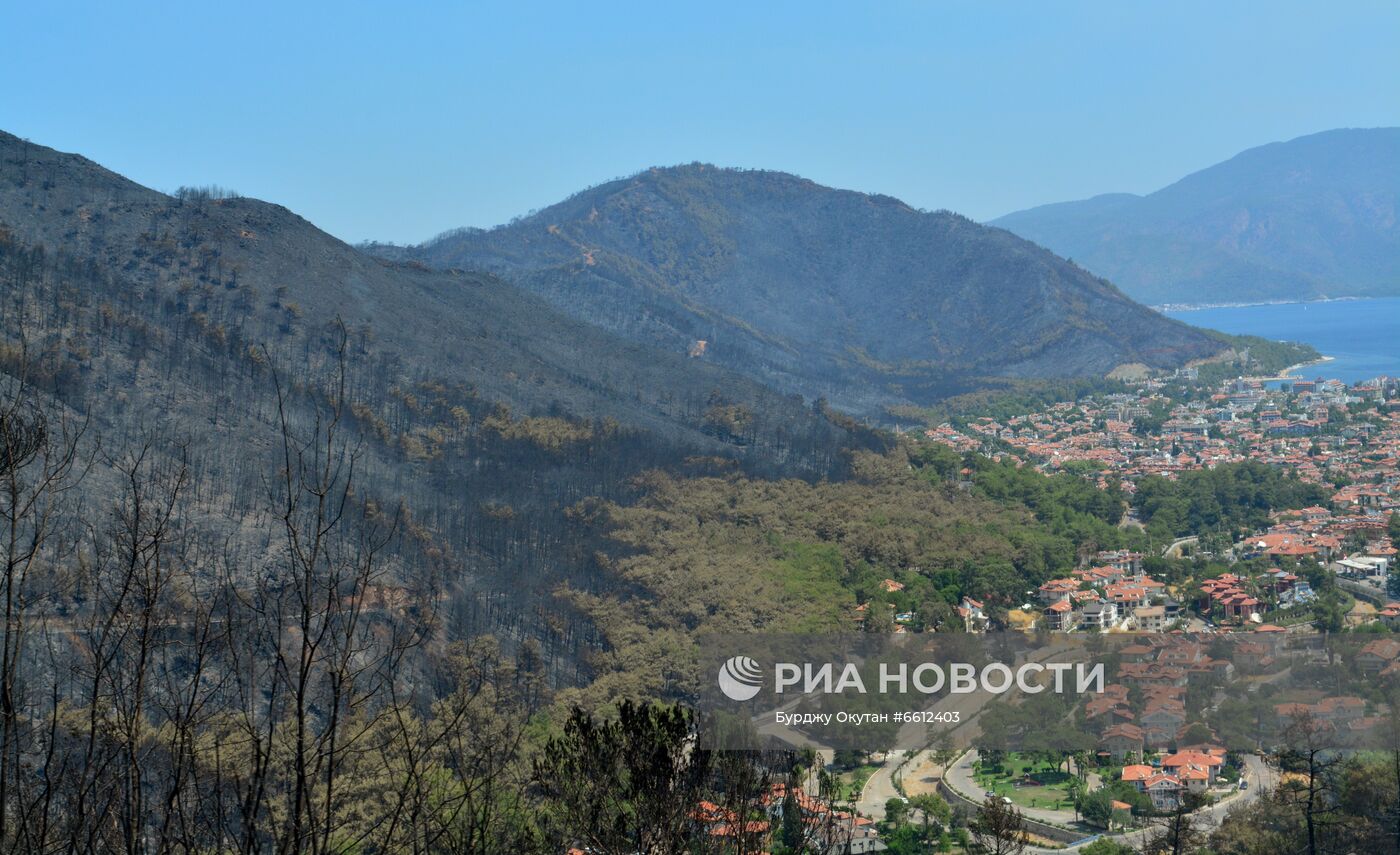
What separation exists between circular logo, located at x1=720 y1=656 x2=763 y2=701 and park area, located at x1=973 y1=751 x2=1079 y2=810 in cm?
252

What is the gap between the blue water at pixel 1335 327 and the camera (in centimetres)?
6094

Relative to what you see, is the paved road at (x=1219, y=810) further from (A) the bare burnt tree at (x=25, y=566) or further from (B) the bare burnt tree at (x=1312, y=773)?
(A) the bare burnt tree at (x=25, y=566)

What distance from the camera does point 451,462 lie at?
83.1ft

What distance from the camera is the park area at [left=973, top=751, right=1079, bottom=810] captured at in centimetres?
1285

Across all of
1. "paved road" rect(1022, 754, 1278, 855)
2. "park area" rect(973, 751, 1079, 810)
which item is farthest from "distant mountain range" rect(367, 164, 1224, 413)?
"paved road" rect(1022, 754, 1278, 855)

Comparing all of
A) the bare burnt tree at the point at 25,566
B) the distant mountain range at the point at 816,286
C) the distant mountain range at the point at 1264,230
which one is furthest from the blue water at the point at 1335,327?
the bare burnt tree at the point at 25,566

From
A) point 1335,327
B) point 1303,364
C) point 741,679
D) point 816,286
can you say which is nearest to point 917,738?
point 741,679

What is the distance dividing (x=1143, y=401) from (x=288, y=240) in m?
32.9

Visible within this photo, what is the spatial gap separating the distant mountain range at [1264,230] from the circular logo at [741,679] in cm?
13446

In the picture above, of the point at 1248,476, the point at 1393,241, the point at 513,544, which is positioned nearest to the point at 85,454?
the point at 513,544

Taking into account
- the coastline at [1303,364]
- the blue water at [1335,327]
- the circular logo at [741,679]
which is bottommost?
the circular logo at [741,679]

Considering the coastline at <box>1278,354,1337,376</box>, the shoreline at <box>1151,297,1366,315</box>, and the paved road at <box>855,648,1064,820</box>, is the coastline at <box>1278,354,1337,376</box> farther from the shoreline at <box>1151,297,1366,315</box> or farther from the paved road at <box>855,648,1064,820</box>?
the shoreline at <box>1151,297,1366,315</box>

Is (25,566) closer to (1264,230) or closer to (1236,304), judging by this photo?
(1236,304)

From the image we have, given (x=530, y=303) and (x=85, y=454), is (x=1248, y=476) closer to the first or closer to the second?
(x=530, y=303)
